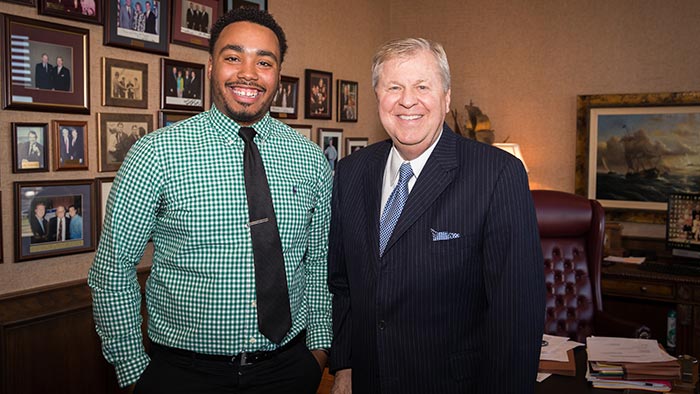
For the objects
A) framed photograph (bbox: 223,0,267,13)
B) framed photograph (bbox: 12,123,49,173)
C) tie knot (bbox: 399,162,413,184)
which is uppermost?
framed photograph (bbox: 223,0,267,13)

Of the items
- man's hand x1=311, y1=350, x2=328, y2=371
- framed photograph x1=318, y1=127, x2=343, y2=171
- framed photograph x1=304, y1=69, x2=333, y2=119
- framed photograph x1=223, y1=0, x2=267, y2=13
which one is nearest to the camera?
man's hand x1=311, y1=350, x2=328, y2=371

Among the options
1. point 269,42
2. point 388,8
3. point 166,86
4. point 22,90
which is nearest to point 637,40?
point 388,8

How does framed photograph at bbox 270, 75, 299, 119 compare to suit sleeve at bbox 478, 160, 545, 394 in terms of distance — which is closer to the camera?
suit sleeve at bbox 478, 160, 545, 394

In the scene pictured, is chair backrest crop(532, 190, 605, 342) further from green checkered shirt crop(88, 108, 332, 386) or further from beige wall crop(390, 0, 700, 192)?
beige wall crop(390, 0, 700, 192)

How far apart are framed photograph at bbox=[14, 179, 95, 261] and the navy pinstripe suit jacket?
5.77ft

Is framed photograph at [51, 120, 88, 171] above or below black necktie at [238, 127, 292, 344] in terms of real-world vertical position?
above

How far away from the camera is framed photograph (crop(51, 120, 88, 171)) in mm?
2879

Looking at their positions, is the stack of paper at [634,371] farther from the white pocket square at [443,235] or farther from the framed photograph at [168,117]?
the framed photograph at [168,117]

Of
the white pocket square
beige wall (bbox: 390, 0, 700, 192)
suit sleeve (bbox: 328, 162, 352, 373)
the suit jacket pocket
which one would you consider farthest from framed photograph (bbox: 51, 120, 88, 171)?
beige wall (bbox: 390, 0, 700, 192)

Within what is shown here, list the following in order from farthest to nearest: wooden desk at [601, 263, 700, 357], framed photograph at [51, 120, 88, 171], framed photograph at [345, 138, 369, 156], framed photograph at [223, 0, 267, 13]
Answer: framed photograph at [345, 138, 369, 156], wooden desk at [601, 263, 700, 357], framed photograph at [223, 0, 267, 13], framed photograph at [51, 120, 88, 171]

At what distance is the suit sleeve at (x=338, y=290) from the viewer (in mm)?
1999

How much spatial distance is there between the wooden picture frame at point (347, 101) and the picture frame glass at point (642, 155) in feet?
6.48

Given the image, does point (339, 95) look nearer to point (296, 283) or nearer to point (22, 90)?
point (22, 90)

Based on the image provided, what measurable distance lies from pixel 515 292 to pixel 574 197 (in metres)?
1.82
